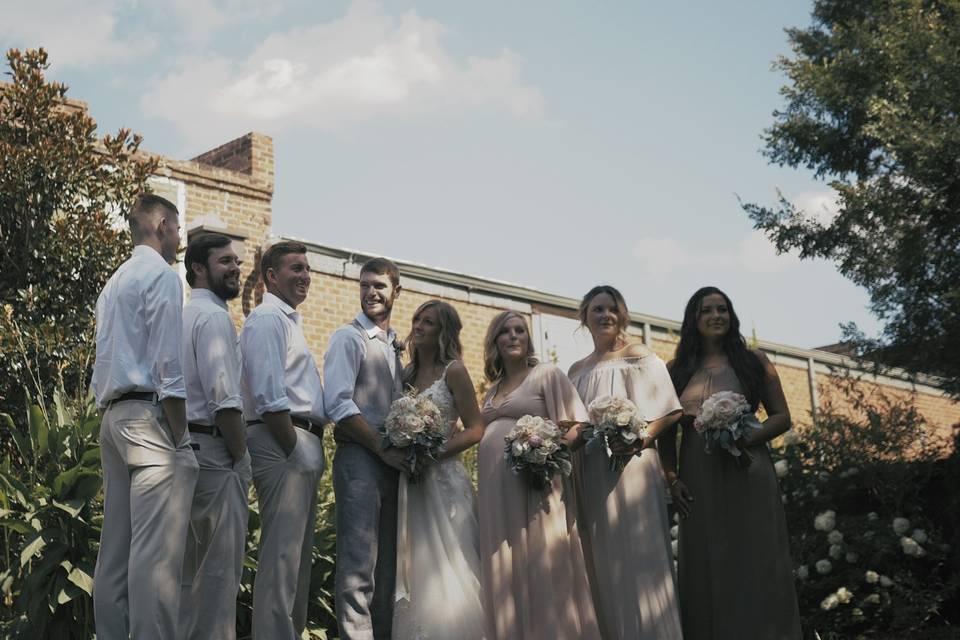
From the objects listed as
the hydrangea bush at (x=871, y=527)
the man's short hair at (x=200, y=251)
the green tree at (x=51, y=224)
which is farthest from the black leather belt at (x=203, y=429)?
the hydrangea bush at (x=871, y=527)

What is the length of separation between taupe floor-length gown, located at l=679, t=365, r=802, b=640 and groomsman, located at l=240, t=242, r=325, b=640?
2397 mm

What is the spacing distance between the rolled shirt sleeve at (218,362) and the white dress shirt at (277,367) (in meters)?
0.22

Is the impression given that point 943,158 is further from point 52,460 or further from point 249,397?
point 52,460

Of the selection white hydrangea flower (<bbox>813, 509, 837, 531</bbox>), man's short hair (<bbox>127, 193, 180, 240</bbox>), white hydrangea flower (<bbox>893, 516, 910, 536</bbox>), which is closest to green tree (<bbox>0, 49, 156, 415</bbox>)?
man's short hair (<bbox>127, 193, 180, 240</bbox>)

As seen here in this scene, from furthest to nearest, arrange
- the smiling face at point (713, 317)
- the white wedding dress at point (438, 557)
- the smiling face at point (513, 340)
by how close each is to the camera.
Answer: the smiling face at point (713, 317) → the smiling face at point (513, 340) → the white wedding dress at point (438, 557)

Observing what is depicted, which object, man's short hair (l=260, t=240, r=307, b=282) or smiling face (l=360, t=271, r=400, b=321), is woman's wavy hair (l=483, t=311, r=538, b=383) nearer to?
smiling face (l=360, t=271, r=400, b=321)

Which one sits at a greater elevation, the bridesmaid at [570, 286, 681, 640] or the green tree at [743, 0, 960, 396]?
the green tree at [743, 0, 960, 396]

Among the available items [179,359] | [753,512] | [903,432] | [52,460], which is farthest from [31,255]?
[903,432]

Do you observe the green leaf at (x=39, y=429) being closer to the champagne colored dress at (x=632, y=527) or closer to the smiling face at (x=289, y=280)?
the smiling face at (x=289, y=280)

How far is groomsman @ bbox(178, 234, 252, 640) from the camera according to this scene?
5594 mm

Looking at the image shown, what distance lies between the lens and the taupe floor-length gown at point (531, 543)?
6812 millimetres

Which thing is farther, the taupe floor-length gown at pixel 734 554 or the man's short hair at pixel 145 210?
the taupe floor-length gown at pixel 734 554

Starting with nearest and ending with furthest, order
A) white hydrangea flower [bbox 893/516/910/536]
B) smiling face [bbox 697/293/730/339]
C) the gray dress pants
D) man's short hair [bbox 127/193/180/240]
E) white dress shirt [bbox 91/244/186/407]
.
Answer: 1. white dress shirt [bbox 91/244/186/407]
2. man's short hair [bbox 127/193/180/240]
3. the gray dress pants
4. smiling face [bbox 697/293/730/339]
5. white hydrangea flower [bbox 893/516/910/536]

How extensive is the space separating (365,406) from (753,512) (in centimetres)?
244
